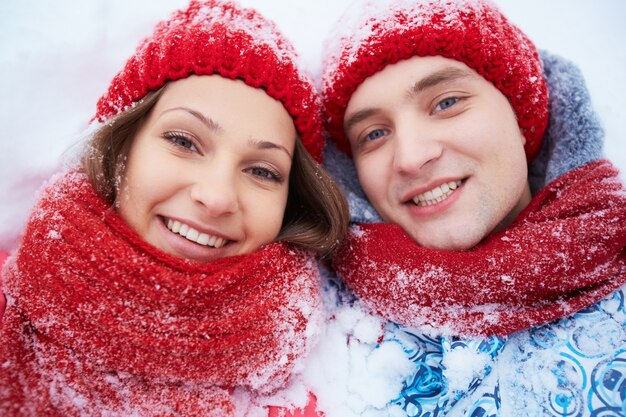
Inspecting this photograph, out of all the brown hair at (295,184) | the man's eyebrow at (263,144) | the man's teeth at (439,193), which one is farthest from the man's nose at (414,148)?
the man's eyebrow at (263,144)

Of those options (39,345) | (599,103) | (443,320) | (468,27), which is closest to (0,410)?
(39,345)

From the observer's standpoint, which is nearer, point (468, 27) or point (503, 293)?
point (503, 293)

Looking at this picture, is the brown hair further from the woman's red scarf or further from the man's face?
the man's face

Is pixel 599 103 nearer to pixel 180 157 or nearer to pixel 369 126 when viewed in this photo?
pixel 369 126

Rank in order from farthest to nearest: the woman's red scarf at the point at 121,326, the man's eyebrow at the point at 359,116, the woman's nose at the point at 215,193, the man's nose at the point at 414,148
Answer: the man's eyebrow at the point at 359,116
the man's nose at the point at 414,148
the woman's nose at the point at 215,193
the woman's red scarf at the point at 121,326

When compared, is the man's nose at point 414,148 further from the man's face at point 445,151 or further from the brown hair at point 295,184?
the brown hair at point 295,184

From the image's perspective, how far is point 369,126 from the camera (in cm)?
179

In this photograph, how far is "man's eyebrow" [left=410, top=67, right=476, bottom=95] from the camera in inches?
64.2

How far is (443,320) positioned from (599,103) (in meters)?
1.41

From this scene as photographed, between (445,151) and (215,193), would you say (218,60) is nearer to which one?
(215,193)

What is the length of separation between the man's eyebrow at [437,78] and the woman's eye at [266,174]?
0.57 meters

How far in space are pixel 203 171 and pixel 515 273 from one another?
3.41 ft

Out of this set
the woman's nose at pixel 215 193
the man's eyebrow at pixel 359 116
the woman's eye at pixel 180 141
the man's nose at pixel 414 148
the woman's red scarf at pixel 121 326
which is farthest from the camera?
the man's eyebrow at pixel 359 116

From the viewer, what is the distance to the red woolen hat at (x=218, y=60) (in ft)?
5.04
